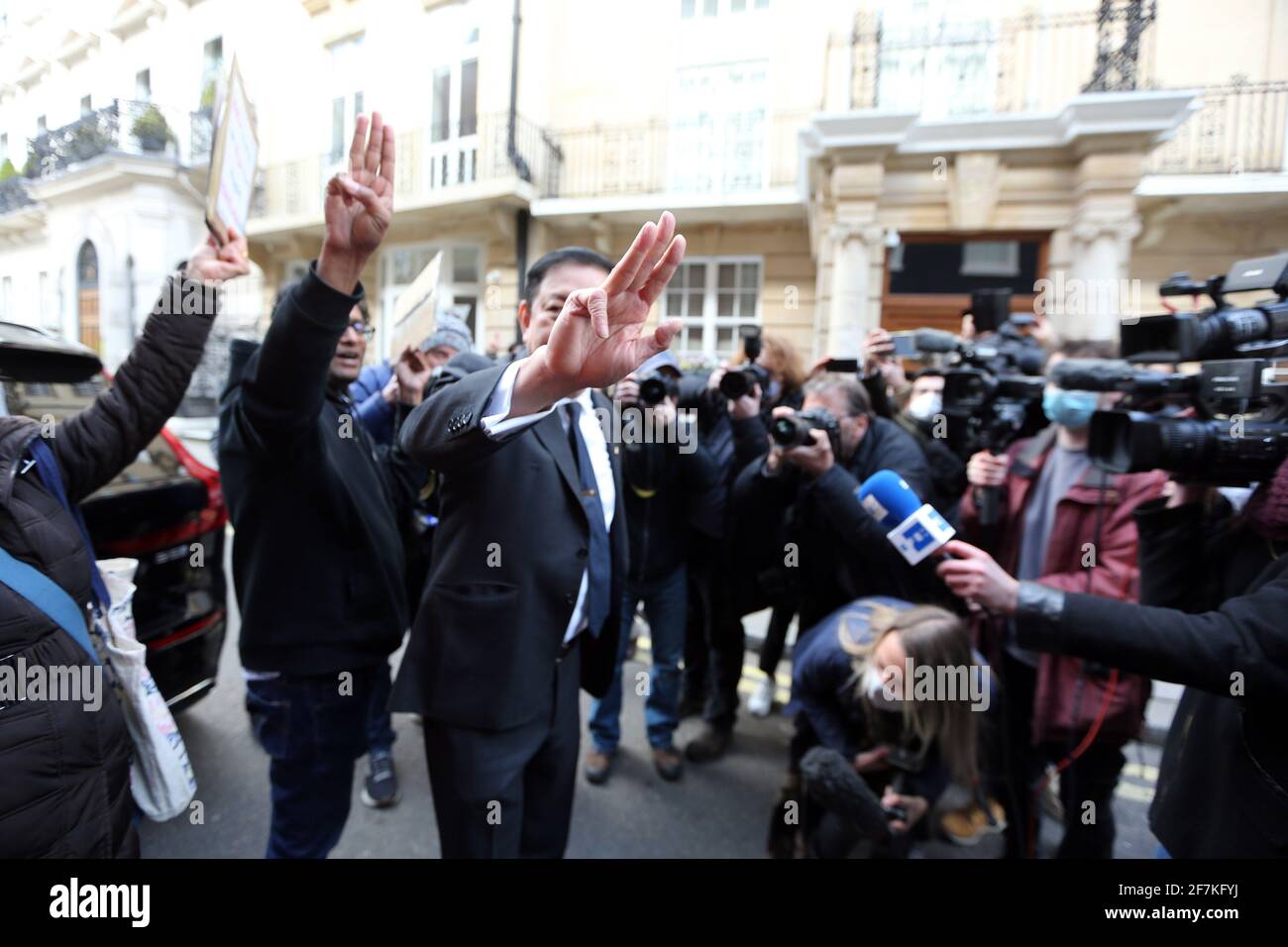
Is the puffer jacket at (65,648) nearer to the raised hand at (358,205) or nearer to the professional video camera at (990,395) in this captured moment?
the raised hand at (358,205)

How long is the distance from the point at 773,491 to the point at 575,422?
111 cm

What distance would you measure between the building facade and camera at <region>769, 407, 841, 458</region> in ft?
2.52

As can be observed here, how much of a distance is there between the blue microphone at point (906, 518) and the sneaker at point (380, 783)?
7.22 ft

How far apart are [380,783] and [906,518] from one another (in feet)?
7.49

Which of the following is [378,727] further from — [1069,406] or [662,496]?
[1069,406]

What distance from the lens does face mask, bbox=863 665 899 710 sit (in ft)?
6.12

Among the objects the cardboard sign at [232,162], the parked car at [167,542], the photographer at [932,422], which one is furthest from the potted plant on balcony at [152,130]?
the photographer at [932,422]

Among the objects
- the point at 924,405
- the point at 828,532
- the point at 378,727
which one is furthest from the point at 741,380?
the point at 378,727

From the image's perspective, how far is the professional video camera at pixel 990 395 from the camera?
2.08m

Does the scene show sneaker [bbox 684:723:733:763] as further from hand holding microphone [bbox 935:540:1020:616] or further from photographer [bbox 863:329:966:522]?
hand holding microphone [bbox 935:540:1020:616]
